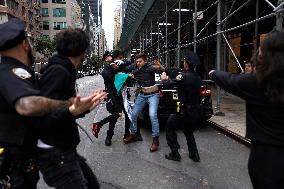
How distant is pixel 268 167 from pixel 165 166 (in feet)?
11.7

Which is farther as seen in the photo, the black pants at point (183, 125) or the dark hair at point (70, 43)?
the black pants at point (183, 125)

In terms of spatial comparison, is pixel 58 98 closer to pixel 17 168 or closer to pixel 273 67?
pixel 17 168

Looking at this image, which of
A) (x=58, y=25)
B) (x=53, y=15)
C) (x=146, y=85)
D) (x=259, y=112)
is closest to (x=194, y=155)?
(x=146, y=85)

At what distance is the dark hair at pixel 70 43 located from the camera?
9.33 feet

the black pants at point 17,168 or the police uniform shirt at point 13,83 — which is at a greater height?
the police uniform shirt at point 13,83

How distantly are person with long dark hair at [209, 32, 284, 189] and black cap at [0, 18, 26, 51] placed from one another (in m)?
1.58

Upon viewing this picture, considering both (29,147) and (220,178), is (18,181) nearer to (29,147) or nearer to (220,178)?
(29,147)

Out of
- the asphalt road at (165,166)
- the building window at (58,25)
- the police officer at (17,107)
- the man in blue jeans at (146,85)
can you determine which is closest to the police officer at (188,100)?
the asphalt road at (165,166)

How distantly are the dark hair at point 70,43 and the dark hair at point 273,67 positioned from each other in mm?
1338

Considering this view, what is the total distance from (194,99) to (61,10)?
9278 cm

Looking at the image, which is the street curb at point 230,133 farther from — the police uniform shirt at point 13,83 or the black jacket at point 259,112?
the police uniform shirt at point 13,83

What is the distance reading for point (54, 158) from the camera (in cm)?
266

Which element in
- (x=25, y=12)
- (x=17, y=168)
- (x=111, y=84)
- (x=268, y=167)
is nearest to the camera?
(x=268, y=167)

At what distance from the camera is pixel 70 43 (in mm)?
2844
